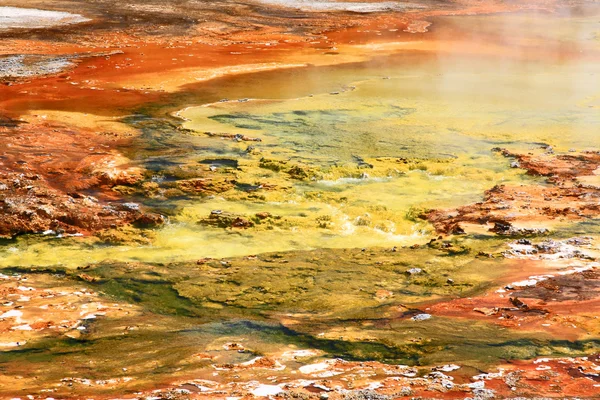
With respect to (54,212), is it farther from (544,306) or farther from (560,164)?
(560,164)

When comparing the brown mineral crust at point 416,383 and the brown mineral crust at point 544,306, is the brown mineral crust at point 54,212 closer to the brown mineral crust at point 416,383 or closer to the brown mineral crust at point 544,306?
the brown mineral crust at point 544,306

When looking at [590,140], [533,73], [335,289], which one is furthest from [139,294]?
[533,73]

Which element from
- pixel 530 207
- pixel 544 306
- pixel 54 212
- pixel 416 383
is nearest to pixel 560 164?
pixel 530 207

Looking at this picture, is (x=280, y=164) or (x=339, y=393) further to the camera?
(x=280, y=164)

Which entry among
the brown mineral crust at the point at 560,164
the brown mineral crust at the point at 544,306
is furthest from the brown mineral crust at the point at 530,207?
the brown mineral crust at the point at 544,306

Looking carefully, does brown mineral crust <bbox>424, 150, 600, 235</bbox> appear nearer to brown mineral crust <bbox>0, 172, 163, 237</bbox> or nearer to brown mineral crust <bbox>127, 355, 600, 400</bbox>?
brown mineral crust <bbox>0, 172, 163, 237</bbox>

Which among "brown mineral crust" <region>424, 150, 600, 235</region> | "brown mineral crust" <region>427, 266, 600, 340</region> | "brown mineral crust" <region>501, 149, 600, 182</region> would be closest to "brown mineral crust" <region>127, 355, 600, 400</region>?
"brown mineral crust" <region>427, 266, 600, 340</region>

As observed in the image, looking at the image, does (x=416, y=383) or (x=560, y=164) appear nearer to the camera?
(x=416, y=383)

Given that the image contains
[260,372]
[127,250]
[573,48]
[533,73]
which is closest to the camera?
[260,372]

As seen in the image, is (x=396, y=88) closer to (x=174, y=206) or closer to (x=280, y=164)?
(x=280, y=164)
